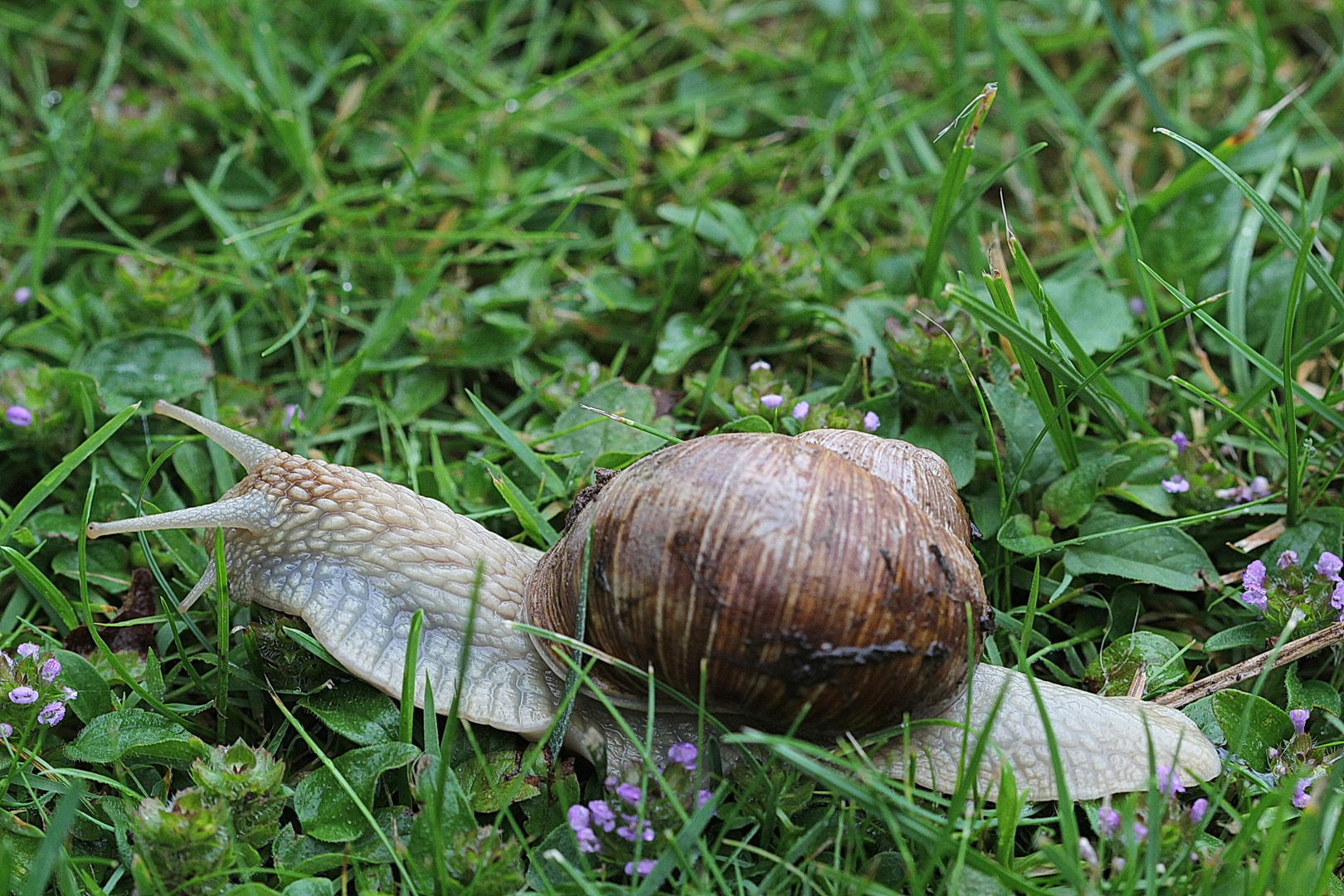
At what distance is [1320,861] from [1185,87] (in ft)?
10.4

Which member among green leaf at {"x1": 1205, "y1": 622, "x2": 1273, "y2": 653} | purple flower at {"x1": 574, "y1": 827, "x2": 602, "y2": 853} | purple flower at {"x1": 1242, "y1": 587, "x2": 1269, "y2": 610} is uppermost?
purple flower at {"x1": 1242, "y1": 587, "x2": 1269, "y2": 610}

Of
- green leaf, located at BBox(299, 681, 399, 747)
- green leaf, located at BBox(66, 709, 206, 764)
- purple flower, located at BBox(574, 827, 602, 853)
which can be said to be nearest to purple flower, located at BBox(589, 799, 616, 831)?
purple flower, located at BBox(574, 827, 602, 853)

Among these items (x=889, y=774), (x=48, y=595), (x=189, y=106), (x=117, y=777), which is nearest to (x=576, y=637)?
(x=889, y=774)

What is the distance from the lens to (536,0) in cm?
447

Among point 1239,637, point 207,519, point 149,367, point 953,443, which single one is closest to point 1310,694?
point 1239,637

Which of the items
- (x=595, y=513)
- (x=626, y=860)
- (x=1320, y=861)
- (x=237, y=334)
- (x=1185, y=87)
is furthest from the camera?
(x=1185, y=87)

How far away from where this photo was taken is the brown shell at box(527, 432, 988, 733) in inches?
85.2

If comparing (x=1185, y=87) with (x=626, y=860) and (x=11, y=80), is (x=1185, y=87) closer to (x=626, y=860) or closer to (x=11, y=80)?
(x=626, y=860)

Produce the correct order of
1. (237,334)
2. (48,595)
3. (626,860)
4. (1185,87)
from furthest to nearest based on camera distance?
(1185,87) < (237,334) < (48,595) < (626,860)

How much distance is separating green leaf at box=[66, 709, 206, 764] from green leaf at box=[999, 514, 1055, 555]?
6.26ft

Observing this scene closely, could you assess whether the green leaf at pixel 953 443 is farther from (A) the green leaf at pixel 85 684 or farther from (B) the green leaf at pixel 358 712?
(A) the green leaf at pixel 85 684

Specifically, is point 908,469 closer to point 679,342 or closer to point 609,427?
point 609,427

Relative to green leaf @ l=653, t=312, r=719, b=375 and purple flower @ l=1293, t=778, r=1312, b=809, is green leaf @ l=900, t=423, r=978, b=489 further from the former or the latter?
purple flower @ l=1293, t=778, r=1312, b=809

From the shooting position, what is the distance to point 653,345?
353 cm
